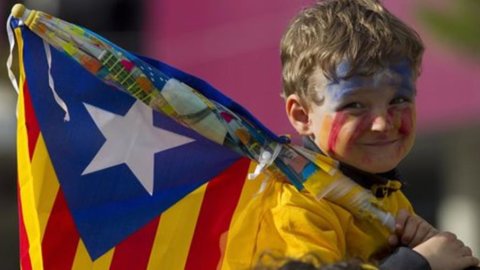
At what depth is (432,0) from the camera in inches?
655

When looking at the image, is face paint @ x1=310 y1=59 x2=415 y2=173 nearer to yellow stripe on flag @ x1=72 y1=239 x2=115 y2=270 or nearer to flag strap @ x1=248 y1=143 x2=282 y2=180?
flag strap @ x1=248 y1=143 x2=282 y2=180

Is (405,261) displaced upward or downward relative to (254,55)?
upward

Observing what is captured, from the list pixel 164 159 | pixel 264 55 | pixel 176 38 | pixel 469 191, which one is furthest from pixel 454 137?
pixel 164 159

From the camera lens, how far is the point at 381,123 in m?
4.00

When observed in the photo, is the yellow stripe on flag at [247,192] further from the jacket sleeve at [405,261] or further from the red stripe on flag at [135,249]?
the jacket sleeve at [405,261]

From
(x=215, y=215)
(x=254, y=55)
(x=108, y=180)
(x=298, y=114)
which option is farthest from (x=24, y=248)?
(x=254, y=55)

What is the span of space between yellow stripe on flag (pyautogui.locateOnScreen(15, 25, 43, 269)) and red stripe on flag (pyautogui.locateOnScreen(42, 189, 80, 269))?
0.03 meters

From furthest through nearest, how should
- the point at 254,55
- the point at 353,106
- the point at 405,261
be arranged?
the point at 254,55, the point at 353,106, the point at 405,261

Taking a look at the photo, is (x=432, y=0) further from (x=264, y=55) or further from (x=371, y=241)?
(x=371, y=241)

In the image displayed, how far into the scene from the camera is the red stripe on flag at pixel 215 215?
413 cm

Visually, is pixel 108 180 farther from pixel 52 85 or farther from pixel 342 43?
pixel 342 43

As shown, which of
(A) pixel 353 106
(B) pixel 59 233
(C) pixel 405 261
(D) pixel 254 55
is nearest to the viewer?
(C) pixel 405 261

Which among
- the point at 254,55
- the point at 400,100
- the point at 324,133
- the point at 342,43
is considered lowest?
the point at 254,55

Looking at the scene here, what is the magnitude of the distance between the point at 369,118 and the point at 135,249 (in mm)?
733
